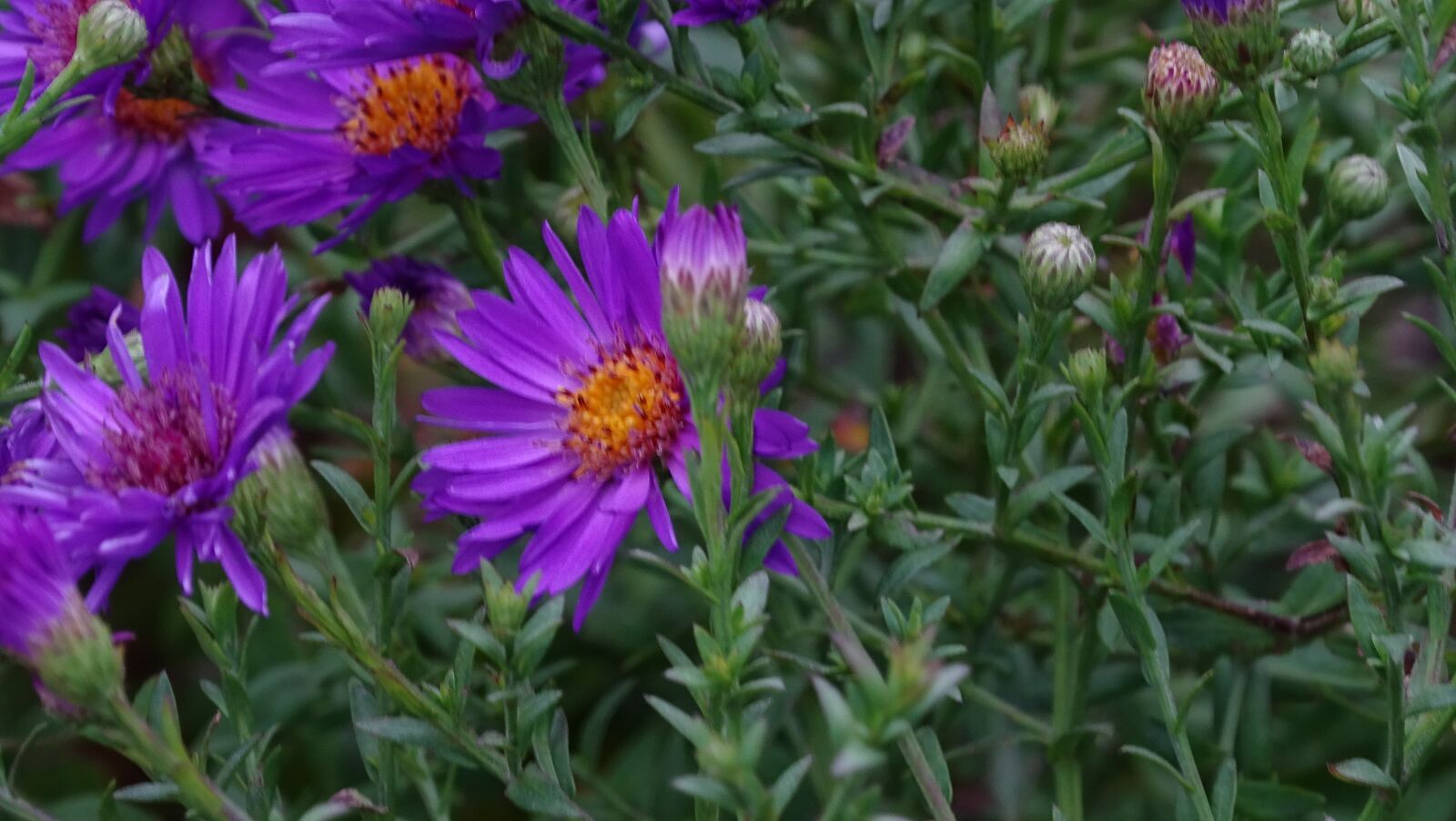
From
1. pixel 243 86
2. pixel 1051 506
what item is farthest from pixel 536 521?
pixel 243 86

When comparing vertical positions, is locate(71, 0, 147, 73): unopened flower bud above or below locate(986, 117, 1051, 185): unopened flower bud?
below

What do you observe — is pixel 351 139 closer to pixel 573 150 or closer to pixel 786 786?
pixel 573 150

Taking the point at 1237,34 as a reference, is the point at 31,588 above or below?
below

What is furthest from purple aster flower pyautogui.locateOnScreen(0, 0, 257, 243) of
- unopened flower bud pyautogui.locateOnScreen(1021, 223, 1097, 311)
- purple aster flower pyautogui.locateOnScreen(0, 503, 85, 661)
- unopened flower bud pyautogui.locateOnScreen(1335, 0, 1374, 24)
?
unopened flower bud pyautogui.locateOnScreen(1335, 0, 1374, 24)

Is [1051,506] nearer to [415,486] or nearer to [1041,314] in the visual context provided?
[1041,314]

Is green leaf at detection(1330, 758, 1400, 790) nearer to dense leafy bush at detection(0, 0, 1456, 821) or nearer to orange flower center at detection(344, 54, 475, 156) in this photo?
dense leafy bush at detection(0, 0, 1456, 821)

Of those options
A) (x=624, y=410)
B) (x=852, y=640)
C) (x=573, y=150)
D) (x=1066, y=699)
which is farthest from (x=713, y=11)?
(x=1066, y=699)
